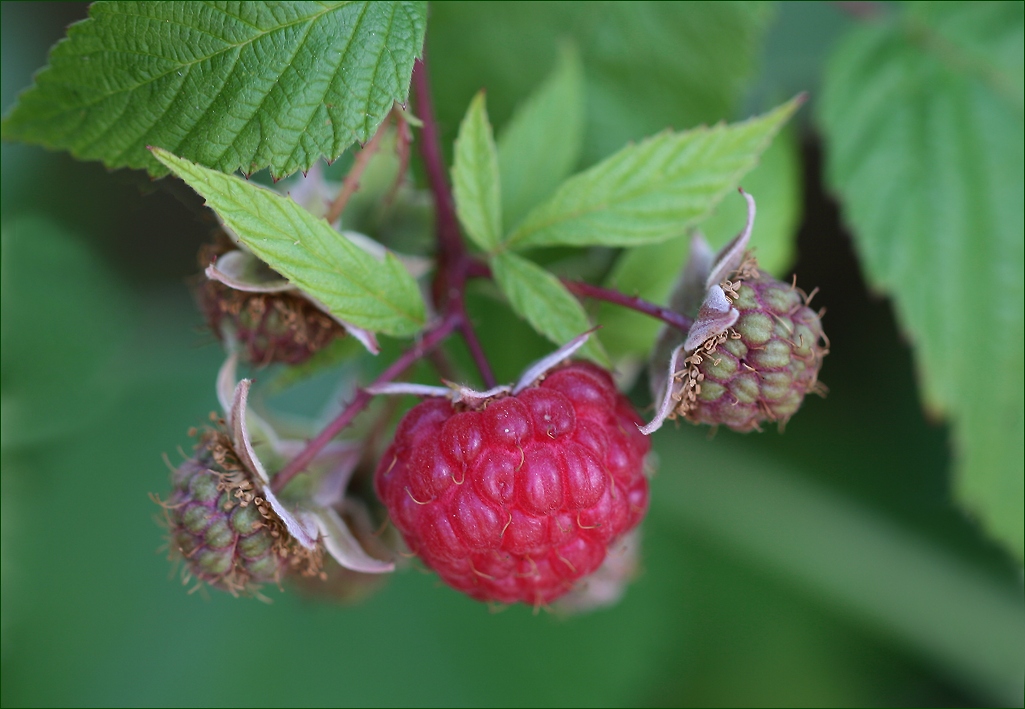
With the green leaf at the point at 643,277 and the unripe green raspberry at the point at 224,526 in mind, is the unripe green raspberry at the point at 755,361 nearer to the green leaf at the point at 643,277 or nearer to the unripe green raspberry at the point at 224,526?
the green leaf at the point at 643,277

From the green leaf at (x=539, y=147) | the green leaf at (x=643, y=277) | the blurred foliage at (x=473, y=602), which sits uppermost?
the green leaf at (x=539, y=147)

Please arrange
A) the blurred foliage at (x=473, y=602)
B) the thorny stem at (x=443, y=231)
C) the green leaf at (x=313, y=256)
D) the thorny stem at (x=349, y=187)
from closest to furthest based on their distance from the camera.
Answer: the green leaf at (x=313, y=256) → the thorny stem at (x=349, y=187) → the thorny stem at (x=443, y=231) → the blurred foliage at (x=473, y=602)

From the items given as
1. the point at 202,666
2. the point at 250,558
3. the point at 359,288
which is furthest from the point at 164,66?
the point at 202,666

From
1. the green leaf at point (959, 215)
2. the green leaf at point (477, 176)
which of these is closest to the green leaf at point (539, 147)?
→ the green leaf at point (477, 176)

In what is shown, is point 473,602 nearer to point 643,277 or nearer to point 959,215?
point 643,277

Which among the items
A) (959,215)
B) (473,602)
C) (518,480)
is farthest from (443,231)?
(473,602)

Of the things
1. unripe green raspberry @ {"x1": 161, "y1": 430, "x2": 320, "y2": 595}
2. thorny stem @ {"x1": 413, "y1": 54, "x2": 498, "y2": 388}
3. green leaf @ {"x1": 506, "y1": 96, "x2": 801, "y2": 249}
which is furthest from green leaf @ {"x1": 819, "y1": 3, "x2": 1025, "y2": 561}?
unripe green raspberry @ {"x1": 161, "y1": 430, "x2": 320, "y2": 595}

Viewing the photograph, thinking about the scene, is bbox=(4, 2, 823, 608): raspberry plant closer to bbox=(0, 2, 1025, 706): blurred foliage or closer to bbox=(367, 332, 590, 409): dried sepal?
bbox=(367, 332, 590, 409): dried sepal

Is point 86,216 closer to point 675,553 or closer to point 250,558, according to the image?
point 250,558
